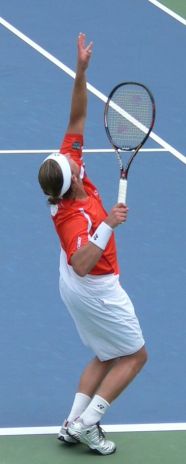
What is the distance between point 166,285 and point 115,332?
227cm

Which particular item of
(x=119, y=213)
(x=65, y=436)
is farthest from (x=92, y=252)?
(x=65, y=436)

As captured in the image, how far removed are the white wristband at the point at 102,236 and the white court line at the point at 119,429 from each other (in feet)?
4.45

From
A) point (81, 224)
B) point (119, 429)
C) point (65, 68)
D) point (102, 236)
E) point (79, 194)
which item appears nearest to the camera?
point (102, 236)

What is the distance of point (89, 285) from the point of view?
753cm

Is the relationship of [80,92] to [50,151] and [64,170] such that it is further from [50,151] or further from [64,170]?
[50,151]

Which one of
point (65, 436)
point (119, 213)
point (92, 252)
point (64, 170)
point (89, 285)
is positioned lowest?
point (65, 436)

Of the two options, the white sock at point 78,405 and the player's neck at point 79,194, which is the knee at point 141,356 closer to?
the white sock at point 78,405

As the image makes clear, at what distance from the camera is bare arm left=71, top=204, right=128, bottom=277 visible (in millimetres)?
7238

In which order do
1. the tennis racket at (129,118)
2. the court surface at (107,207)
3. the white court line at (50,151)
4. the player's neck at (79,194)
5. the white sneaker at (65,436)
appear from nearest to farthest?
the player's neck at (79,194)
the white sneaker at (65,436)
the tennis racket at (129,118)
the court surface at (107,207)
the white court line at (50,151)

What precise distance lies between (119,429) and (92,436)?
0.39m

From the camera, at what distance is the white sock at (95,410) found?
25.2 feet

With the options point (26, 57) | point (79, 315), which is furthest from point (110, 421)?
point (26, 57)

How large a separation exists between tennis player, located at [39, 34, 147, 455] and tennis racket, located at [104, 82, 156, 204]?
0.84 ft

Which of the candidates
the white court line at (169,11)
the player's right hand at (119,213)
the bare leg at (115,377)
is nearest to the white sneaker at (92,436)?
the bare leg at (115,377)
